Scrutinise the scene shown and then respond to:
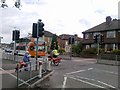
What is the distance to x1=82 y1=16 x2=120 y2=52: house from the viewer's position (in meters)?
53.6

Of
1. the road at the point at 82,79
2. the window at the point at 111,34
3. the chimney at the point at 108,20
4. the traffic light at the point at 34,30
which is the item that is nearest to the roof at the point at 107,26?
the chimney at the point at 108,20

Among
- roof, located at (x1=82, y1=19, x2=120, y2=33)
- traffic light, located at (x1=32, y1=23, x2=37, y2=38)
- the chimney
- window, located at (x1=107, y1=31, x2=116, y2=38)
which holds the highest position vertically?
the chimney

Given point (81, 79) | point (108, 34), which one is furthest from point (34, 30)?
point (108, 34)

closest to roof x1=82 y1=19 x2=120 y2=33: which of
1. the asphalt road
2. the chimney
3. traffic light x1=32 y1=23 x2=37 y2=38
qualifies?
the chimney

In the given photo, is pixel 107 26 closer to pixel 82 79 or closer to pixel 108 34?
pixel 108 34

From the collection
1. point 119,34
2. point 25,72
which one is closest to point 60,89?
point 25,72

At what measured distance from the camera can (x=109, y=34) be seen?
5606cm

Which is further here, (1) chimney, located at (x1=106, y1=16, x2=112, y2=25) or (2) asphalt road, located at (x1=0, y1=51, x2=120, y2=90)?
(1) chimney, located at (x1=106, y1=16, x2=112, y2=25)

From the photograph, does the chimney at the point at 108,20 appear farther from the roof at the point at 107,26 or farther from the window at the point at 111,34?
the window at the point at 111,34

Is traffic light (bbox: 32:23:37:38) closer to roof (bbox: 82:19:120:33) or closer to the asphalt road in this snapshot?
the asphalt road

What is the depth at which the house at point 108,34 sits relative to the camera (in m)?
53.6

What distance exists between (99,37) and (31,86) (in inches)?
844

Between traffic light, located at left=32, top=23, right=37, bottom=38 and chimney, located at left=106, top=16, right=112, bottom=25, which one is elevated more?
chimney, located at left=106, top=16, right=112, bottom=25

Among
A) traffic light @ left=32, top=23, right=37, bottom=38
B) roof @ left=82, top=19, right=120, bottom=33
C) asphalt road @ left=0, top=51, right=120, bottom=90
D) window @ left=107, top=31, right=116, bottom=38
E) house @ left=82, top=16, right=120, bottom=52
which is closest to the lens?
asphalt road @ left=0, top=51, right=120, bottom=90
